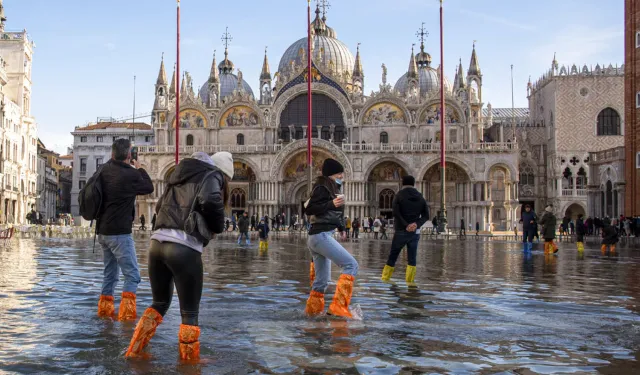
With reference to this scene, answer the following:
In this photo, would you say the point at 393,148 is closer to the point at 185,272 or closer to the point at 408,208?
the point at 408,208

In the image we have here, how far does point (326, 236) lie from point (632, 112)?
34.0 metres

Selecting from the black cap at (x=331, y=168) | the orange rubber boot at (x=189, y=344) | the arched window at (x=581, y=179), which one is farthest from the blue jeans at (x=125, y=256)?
the arched window at (x=581, y=179)

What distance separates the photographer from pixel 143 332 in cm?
547

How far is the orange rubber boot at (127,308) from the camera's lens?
281 inches

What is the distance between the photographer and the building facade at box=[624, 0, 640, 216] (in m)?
37.2

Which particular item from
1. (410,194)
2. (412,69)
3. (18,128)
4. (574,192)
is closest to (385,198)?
(412,69)

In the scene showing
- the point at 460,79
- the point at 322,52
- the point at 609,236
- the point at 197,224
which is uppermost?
the point at 322,52

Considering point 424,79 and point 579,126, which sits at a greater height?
point 424,79

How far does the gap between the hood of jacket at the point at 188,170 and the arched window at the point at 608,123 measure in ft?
192

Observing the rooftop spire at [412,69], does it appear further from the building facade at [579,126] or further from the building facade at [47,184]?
the building facade at [47,184]

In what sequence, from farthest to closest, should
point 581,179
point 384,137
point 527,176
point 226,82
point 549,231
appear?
1. point 226,82
2. point 527,176
3. point 581,179
4. point 384,137
5. point 549,231

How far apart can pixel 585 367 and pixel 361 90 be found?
5643 centimetres

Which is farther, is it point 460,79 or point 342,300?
point 460,79

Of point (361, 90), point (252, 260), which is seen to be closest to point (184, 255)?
point (252, 260)
